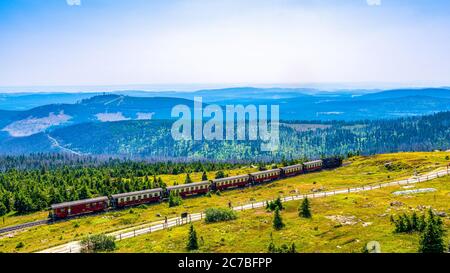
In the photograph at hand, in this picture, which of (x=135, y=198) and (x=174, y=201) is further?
(x=135, y=198)

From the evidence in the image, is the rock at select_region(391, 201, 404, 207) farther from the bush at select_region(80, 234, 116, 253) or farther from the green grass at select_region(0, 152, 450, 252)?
the bush at select_region(80, 234, 116, 253)

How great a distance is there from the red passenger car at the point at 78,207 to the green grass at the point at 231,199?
263cm

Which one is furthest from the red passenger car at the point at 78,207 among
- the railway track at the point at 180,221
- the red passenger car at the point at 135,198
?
the railway track at the point at 180,221

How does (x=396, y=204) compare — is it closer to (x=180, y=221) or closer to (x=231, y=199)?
(x=180, y=221)

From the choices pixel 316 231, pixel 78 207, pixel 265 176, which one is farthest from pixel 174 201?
pixel 316 231

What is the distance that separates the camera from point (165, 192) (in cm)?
9269

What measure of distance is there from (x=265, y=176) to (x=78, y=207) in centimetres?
5044

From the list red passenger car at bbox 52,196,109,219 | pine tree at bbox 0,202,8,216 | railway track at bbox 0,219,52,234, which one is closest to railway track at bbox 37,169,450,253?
red passenger car at bbox 52,196,109,219

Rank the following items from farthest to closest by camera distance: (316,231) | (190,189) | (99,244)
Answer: (190,189), (316,231), (99,244)

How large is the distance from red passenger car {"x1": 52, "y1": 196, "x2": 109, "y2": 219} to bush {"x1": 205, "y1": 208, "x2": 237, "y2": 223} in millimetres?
30315

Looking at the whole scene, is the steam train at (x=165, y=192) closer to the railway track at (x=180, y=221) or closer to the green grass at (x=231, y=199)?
the green grass at (x=231, y=199)

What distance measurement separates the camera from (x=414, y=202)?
200ft

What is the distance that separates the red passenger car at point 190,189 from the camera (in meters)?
93.0
